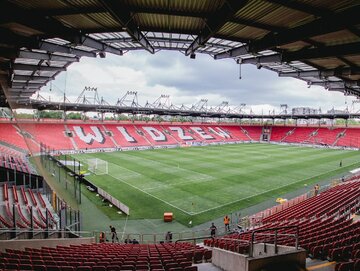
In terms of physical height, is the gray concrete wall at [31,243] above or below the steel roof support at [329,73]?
below

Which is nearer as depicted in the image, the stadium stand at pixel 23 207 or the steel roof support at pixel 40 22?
the steel roof support at pixel 40 22

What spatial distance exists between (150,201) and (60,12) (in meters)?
15.7

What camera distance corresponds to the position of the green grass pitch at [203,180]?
63.5 feet

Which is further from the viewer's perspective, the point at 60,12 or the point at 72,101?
the point at 72,101

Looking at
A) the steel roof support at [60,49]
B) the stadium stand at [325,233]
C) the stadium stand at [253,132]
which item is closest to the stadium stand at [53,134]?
the steel roof support at [60,49]

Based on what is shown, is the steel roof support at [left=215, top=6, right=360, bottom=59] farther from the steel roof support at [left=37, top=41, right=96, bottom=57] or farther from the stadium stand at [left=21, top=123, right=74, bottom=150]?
the stadium stand at [left=21, top=123, right=74, bottom=150]

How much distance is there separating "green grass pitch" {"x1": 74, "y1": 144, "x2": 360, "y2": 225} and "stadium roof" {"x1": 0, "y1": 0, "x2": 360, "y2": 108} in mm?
11482

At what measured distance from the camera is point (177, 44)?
1210cm

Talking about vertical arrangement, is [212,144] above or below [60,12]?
below

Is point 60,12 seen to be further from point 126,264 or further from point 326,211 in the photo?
point 326,211

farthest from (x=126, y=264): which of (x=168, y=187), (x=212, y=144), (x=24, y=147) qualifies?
(x=212, y=144)

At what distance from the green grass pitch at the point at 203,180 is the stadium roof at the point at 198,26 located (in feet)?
37.7

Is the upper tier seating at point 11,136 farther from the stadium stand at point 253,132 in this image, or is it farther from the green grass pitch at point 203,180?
the stadium stand at point 253,132

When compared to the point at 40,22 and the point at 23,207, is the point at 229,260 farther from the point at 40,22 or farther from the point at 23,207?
the point at 23,207
